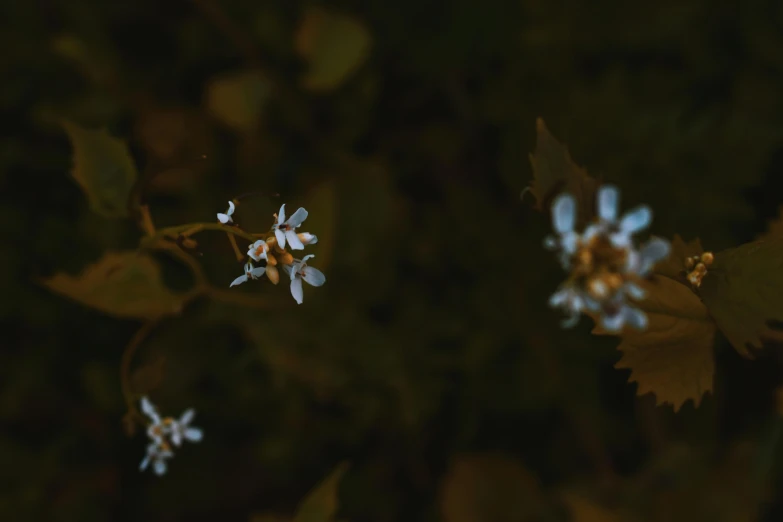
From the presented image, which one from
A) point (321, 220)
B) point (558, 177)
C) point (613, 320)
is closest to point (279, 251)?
point (558, 177)

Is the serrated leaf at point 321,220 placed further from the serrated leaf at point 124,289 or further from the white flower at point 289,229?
the white flower at point 289,229

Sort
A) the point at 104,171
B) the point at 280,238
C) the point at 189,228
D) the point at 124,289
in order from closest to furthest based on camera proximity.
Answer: the point at 280,238 < the point at 189,228 < the point at 104,171 < the point at 124,289

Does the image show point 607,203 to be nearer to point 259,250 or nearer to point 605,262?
point 605,262

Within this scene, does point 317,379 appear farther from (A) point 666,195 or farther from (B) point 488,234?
(A) point 666,195

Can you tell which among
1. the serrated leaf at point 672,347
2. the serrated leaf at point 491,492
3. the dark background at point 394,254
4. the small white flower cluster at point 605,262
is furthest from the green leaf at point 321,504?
the serrated leaf at point 491,492

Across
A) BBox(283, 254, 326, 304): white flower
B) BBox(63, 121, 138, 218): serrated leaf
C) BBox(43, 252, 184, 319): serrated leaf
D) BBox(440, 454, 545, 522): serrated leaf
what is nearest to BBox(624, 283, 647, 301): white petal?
BBox(283, 254, 326, 304): white flower

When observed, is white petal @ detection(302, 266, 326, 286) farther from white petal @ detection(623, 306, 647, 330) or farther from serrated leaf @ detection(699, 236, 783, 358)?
serrated leaf @ detection(699, 236, 783, 358)
